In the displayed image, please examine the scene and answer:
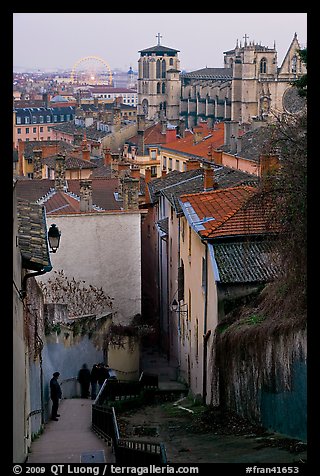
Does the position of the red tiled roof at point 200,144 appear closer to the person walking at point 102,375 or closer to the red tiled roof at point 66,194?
the red tiled roof at point 66,194

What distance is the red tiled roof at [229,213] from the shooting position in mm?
17138

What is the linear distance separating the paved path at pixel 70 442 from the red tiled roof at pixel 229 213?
4.81m

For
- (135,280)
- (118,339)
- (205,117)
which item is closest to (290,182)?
(118,339)

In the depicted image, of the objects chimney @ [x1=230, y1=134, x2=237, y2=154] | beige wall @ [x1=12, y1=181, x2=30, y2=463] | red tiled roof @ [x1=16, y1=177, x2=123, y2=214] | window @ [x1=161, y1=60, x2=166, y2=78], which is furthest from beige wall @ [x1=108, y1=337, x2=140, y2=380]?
window @ [x1=161, y1=60, x2=166, y2=78]

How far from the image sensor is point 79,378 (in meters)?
22.0

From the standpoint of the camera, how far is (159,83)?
141750 millimetres

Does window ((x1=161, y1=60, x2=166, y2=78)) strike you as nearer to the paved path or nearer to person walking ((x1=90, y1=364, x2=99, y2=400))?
person walking ((x1=90, y1=364, x2=99, y2=400))

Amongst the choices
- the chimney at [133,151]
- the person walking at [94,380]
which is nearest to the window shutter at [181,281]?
the person walking at [94,380]

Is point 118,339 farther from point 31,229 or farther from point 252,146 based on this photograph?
point 252,146

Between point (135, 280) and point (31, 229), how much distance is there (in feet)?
50.4

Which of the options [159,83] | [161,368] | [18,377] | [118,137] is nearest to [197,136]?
[118,137]

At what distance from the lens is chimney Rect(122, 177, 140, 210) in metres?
30.0

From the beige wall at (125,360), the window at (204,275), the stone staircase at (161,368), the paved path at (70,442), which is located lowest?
the stone staircase at (161,368)

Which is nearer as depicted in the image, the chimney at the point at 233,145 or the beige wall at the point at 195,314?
the beige wall at the point at 195,314
